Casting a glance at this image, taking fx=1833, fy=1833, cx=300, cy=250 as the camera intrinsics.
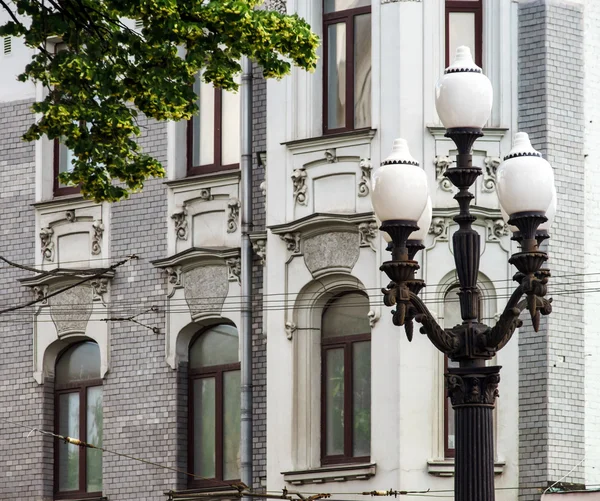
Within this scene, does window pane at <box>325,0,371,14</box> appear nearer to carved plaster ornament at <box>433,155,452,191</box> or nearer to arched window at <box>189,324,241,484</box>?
carved plaster ornament at <box>433,155,452,191</box>

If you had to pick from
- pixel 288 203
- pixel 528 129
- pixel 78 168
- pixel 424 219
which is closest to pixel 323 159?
pixel 288 203

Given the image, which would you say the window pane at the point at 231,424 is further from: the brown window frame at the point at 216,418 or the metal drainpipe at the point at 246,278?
the metal drainpipe at the point at 246,278

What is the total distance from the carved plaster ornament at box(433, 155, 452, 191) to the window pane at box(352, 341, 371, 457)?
2202 mm

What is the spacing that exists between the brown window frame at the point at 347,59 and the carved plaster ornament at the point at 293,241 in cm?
139

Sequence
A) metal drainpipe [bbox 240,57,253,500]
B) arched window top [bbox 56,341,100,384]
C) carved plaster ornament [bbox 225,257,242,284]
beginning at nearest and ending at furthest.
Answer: metal drainpipe [bbox 240,57,253,500] → carved plaster ornament [bbox 225,257,242,284] → arched window top [bbox 56,341,100,384]

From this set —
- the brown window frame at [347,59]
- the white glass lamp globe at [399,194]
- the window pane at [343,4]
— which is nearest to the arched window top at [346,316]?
the brown window frame at [347,59]

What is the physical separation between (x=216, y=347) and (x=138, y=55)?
279 inches

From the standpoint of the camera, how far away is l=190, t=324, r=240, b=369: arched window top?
981 inches

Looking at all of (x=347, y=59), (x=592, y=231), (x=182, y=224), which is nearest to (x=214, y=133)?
(x=182, y=224)

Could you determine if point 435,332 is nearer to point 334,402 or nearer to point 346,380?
point 346,380

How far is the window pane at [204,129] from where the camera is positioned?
25438 mm

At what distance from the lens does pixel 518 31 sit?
23.0 m

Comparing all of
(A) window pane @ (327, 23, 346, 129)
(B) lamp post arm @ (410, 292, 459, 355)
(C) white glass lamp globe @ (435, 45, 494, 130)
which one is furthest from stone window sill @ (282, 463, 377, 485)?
(C) white glass lamp globe @ (435, 45, 494, 130)

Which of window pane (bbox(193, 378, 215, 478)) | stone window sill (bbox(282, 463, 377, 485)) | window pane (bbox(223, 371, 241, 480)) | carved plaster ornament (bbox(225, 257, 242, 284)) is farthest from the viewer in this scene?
window pane (bbox(193, 378, 215, 478))
